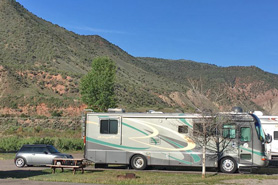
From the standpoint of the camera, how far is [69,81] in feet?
246

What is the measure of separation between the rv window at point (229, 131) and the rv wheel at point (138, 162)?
4.54m

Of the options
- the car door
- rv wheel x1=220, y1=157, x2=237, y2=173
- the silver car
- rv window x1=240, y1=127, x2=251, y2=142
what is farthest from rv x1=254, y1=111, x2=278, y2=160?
the car door

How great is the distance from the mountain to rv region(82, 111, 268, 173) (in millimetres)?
17079

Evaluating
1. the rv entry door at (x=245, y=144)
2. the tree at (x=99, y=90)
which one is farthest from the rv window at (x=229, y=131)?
the tree at (x=99, y=90)

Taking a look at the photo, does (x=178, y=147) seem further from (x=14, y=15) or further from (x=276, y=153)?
(x=14, y=15)

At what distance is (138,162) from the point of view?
21641 mm

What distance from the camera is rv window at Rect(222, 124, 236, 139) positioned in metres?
20.5

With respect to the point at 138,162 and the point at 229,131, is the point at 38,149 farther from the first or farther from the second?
the point at 229,131

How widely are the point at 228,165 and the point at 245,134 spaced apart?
186cm

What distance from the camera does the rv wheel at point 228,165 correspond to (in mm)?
20656

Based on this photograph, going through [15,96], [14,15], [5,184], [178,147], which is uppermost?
[14,15]

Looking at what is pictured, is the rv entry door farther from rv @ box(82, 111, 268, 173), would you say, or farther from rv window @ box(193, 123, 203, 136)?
rv window @ box(193, 123, 203, 136)

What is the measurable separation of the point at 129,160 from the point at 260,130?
718 cm

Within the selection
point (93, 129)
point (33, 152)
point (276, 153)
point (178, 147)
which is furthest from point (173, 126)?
point (276, 153)
